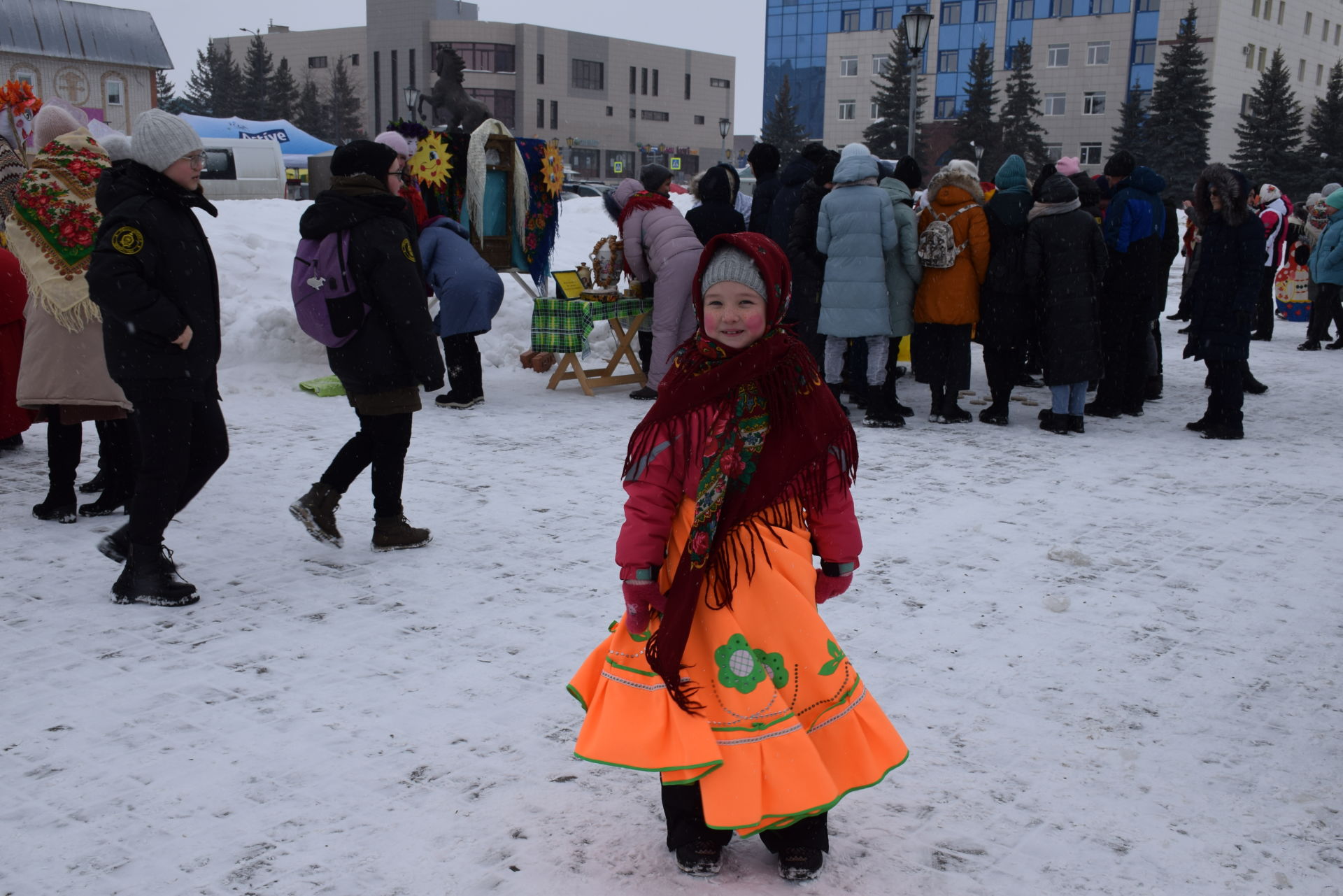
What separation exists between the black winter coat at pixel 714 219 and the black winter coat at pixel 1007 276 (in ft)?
7.33

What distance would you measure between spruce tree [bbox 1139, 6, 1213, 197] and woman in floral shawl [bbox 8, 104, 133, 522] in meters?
53.6

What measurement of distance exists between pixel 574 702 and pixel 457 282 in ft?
18.8

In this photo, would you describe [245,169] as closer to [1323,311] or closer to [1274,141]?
[1323,311]

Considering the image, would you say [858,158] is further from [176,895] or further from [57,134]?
[176,895]

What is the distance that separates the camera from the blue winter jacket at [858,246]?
798cm

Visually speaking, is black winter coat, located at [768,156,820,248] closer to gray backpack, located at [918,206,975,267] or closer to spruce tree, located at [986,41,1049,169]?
gray backpack, located at [918,206,975,267]

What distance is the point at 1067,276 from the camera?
772cm

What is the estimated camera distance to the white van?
97.4ft

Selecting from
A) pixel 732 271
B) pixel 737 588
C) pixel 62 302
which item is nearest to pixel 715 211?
pixel 62 302

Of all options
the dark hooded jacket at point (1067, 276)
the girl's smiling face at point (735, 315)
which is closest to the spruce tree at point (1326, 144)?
the dark hooded jacket at point (1067, 276)

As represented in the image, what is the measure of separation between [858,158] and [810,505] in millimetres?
6043

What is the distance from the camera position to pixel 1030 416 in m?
8.91

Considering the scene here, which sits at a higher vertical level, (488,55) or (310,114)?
(488,55)

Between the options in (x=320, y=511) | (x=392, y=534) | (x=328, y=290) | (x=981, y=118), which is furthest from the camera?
(x=981, y=118)
